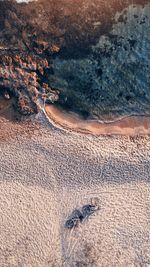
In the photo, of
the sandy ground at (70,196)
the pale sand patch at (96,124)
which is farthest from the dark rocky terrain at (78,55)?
the sandy ground at (70,196)

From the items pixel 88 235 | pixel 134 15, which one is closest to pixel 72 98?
pixel 134 15

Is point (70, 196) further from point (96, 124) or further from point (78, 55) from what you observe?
point (78, 55)

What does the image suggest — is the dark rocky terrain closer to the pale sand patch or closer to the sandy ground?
the pale sand patch

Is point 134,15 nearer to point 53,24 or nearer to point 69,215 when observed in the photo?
point 53,24

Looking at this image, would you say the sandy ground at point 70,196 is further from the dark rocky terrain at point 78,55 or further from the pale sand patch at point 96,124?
the dark rocky terrain at point 78,55

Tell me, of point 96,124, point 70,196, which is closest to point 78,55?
point 96,124
